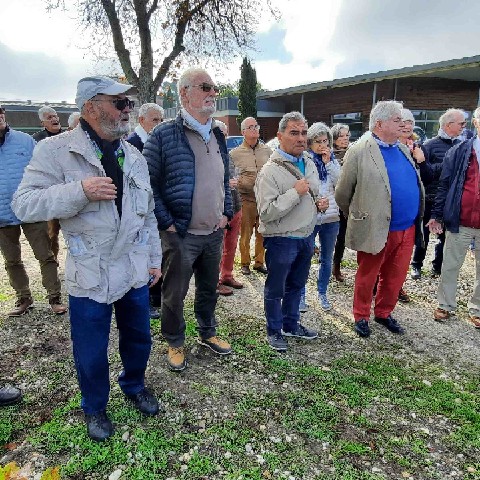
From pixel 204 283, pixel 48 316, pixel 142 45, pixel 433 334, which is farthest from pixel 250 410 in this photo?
pixel 142 45

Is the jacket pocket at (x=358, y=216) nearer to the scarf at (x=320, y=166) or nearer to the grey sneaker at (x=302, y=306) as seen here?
the scarf at (x=320, y=166)

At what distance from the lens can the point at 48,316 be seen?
4.16 meters

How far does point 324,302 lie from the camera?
453 cm

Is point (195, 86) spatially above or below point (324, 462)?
above

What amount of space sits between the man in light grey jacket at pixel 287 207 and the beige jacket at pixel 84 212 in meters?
1.19

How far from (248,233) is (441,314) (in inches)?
102

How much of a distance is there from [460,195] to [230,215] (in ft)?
7.85

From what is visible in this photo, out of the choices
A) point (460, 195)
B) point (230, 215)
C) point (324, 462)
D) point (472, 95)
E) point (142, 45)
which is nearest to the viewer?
point (324, 462)

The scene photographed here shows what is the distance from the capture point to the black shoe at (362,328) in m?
3.87

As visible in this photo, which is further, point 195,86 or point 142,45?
point 142,45

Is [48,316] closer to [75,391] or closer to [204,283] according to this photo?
[75,391]

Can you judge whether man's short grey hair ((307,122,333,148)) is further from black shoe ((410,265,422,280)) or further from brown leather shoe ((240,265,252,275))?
black shoe ((410,265,422,280))

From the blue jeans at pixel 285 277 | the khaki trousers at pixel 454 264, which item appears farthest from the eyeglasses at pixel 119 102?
the khaki trousers at pixel 454 264

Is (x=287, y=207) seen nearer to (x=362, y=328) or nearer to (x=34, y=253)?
(x=362, y=328)
